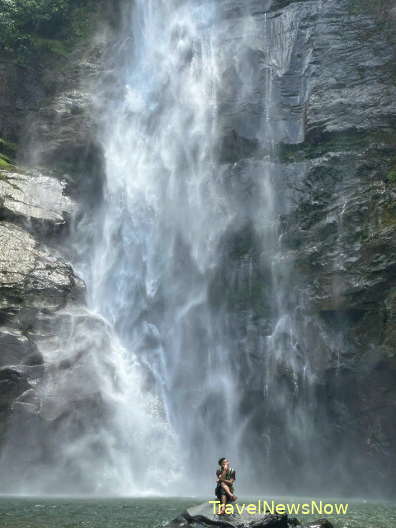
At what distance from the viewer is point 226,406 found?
2203cm

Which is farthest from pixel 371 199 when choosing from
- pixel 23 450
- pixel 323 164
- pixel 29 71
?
pixel 29 71

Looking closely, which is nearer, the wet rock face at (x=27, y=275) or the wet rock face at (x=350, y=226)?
the wet rock face at (x=27, y=275)

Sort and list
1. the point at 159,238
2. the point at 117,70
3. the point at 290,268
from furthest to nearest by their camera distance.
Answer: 1. the point at 117,70
2. the point at 159,238
3. the point at 290,268

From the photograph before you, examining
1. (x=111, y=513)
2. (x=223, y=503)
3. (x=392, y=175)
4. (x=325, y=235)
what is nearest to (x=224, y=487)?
(x=223, y=503)

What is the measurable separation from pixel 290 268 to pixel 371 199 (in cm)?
400

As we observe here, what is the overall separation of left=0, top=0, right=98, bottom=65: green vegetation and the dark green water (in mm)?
23852

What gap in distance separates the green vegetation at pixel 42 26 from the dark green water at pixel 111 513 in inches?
939

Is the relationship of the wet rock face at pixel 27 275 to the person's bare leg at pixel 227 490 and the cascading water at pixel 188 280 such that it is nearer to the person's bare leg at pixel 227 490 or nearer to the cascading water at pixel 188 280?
the cascading water at pixel 188 280

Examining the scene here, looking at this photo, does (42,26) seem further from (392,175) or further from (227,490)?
(227,490)

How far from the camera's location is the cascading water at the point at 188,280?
19.9 m

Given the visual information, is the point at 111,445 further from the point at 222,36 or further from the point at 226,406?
the point at 222,36

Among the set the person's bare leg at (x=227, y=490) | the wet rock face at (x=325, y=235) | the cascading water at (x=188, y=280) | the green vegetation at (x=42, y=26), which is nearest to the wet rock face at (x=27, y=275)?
the cascading water at (x=188, y=280)

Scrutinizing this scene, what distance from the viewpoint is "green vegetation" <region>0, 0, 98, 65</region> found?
31.3 metres

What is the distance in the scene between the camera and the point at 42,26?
3319cm
